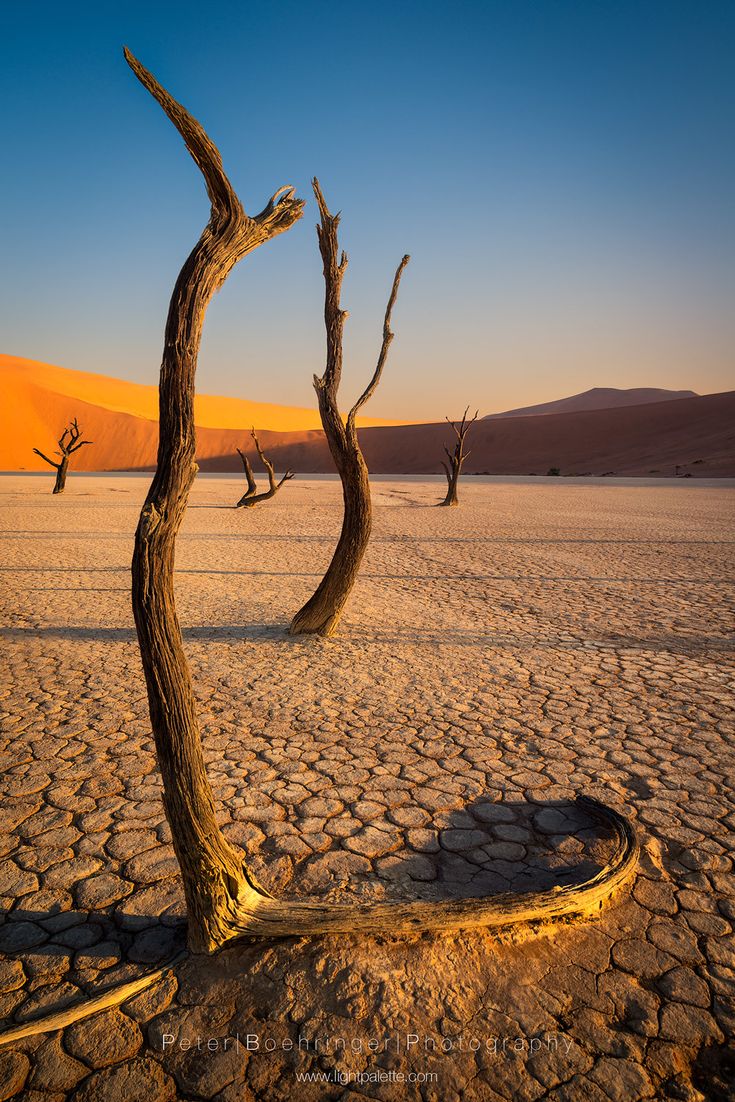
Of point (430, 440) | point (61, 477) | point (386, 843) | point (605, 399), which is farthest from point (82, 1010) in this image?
point (605, 399)

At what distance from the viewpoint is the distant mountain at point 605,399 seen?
144250 mm

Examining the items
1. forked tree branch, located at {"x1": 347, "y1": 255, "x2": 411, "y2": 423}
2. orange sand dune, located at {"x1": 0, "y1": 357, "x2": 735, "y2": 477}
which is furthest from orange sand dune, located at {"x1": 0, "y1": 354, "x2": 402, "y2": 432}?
forked tree branch, located at {"x1": 347, "y1": 255, "x2": 411, "y2": 423}

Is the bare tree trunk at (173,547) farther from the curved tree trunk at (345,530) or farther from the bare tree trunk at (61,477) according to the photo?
the bare tree trunk at (61,477)

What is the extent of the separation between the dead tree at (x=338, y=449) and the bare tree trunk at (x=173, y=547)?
3247 mm

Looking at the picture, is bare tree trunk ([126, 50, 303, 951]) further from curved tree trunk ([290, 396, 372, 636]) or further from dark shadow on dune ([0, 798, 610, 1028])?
curved tree trunk ([290, 396, 372, 636])

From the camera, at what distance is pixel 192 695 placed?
1.97 m

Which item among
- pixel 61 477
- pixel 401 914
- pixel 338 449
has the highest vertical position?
pixel 338 449

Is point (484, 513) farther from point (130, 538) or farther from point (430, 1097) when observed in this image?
point (430, 1097)

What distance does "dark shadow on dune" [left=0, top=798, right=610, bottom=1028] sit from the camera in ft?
6.70

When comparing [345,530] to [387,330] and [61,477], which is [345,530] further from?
[61,477]

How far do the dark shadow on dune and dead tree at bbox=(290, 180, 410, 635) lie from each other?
294 cm

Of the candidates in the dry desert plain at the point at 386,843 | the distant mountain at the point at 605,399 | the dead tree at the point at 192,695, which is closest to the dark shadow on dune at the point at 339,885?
the dry desert plain at the point at 386,843

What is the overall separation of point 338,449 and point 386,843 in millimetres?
3642

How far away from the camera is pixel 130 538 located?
40.8 feet
